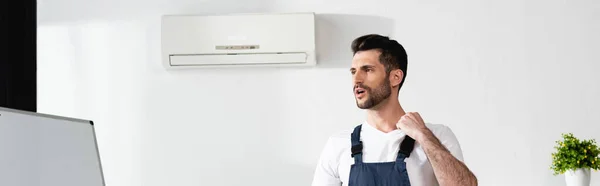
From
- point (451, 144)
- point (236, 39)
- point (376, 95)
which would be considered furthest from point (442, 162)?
point (236, 39)

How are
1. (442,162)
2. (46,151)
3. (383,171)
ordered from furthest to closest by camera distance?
(383,171), (442,162), (46,151)

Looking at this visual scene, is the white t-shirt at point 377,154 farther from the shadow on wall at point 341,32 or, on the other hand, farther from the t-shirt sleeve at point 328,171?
the shadow on wall at point 341,32

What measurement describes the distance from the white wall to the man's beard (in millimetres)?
778

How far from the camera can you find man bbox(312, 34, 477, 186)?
2395mm

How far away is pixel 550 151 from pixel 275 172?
1.22 meters

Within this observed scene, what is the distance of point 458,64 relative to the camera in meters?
3.38

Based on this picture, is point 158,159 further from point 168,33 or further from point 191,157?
point 168,33

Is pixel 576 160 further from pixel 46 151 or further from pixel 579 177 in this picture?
pixel 46 151

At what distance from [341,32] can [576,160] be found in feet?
3.71

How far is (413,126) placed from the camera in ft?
8.05

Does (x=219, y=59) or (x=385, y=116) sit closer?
(x=385, y=116)

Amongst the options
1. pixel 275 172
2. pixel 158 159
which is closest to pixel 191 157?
pixel 158 159

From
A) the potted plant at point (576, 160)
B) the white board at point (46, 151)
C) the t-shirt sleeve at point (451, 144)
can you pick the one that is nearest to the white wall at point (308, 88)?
the potted plant at point (576, 160)

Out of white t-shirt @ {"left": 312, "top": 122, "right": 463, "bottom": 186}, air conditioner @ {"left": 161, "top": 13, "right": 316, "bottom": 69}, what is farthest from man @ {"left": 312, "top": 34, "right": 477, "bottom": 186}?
air conditioner @ {"left": 161, "top": 13, "right": 316, "bottom": 69}
